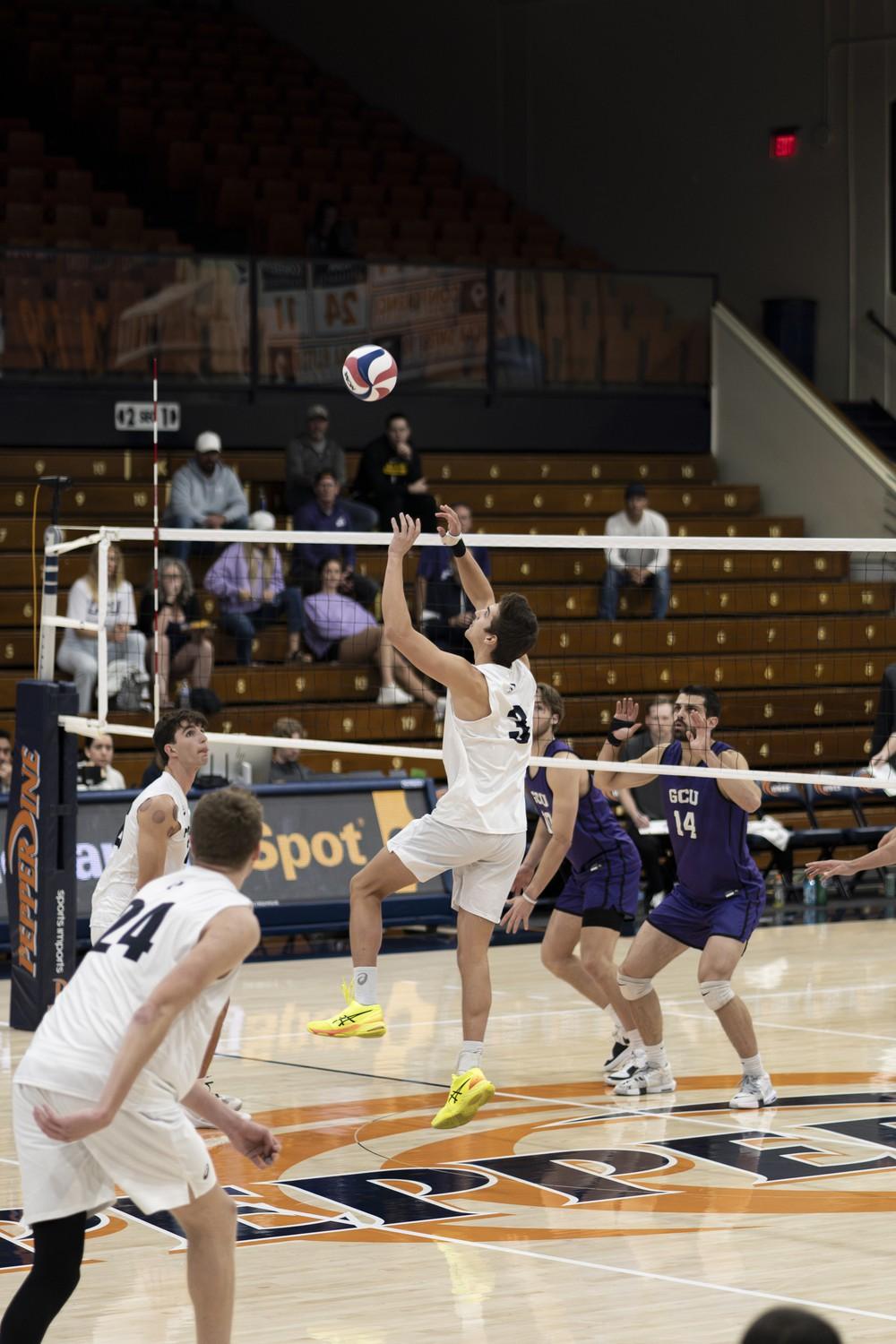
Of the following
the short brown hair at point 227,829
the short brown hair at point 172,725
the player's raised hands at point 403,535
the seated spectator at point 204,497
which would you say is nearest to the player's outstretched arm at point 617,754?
the player's raised hands at point 403,535

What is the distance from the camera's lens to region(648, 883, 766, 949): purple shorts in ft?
29.4

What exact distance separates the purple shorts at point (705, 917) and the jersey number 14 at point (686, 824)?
23 cm

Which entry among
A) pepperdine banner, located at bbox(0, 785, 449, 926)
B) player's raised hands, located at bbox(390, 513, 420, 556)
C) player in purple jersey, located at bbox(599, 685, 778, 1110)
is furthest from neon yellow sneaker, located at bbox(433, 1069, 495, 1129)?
pepperdine banner, located at bbox(0, 785, 449, 926)

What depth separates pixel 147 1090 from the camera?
4.64m

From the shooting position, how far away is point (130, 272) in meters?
17.0

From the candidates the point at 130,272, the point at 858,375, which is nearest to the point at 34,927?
the point at 130,272

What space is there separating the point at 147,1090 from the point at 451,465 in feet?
47.9

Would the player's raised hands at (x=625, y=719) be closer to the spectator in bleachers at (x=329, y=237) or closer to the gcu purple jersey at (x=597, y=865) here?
the gcu purple jersey at (x=597, y=865)

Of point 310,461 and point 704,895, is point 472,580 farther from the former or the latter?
point 310,461

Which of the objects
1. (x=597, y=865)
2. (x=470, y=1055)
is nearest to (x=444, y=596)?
(x=597, y=865)

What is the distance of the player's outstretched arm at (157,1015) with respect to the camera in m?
4.44

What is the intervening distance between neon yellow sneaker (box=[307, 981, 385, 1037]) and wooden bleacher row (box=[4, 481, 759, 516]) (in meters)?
8.88

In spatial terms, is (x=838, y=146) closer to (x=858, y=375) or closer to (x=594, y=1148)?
(x=858, y=375)

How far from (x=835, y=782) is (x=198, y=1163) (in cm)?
477
